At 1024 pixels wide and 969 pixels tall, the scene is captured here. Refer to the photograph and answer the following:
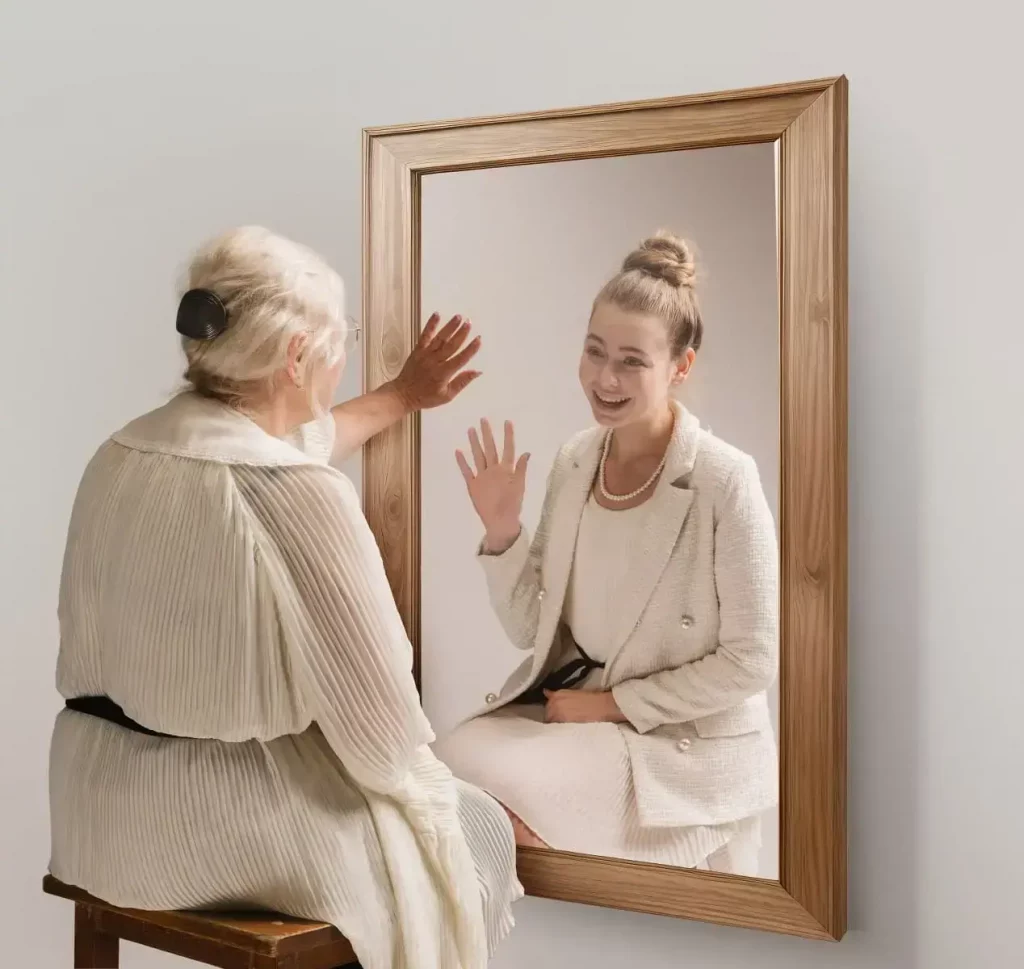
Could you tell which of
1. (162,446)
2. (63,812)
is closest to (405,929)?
(63,812)

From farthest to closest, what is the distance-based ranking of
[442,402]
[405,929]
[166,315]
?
[166,315], [442,402], [405,929]

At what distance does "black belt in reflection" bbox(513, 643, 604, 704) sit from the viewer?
169 cm

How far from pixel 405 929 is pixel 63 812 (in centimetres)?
43

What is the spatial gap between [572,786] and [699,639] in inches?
10.5

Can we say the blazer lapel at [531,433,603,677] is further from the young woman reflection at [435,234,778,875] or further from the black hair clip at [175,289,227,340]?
the black hair clip at [175,289,227,340]

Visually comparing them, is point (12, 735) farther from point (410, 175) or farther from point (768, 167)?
point (768, 167)

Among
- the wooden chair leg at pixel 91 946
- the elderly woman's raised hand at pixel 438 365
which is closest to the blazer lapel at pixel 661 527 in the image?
the elderly woman's raised hand at pixel 438 365

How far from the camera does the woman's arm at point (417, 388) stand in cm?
178

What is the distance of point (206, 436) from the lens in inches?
57.2

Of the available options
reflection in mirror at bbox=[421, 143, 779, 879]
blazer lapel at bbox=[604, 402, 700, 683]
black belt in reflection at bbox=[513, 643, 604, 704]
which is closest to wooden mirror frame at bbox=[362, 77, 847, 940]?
reflection in mirror at bbox=[421, 143, 779, 879]

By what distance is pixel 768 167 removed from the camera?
5.13ft

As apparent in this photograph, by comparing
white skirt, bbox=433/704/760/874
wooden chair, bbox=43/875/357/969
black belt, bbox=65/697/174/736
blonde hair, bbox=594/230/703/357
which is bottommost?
wooden chair, bbox=43/875/357/969

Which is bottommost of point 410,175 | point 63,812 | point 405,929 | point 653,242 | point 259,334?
point 405,929

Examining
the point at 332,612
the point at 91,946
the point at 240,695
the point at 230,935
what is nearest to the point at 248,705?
the point at 240,695
